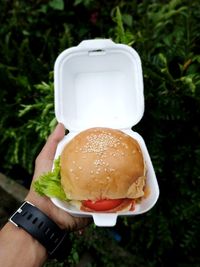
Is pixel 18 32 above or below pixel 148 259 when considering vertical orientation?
above

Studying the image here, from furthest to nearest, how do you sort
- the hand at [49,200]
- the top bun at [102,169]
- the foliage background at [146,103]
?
the foliage background at [146,103], the hand at [49,200], the top bun at [102,169]

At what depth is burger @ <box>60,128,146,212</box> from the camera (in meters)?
1.80

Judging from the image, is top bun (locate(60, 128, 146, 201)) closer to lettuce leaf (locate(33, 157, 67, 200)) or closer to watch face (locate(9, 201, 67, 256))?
lettuce leaf (locate(33, 157, 67, 200))

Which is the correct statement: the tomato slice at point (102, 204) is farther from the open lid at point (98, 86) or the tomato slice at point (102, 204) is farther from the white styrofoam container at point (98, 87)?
the open lid at point (98, 86)

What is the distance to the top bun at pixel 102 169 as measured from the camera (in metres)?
1.80

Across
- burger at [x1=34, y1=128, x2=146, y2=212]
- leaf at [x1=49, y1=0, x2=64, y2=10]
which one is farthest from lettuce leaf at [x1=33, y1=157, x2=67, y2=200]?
leaf at [x1=49, y1=0, x2=64, y2=10]

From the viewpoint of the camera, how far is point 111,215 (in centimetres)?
181

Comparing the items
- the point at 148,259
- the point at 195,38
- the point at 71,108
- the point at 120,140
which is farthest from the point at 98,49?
the point at 148,259

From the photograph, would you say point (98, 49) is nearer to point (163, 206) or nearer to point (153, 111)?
point (153, 111)

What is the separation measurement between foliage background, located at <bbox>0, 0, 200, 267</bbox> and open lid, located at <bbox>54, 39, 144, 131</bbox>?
0.22 meters

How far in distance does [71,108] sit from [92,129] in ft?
0.83

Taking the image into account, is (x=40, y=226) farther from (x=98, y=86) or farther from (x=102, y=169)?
(x=98, y=86)

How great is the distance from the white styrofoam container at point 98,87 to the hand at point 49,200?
51 mm

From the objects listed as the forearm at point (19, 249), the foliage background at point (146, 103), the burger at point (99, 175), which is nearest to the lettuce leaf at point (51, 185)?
the burger at point (99, 175)
